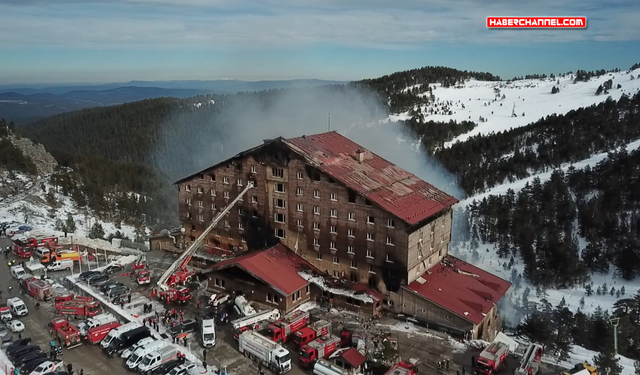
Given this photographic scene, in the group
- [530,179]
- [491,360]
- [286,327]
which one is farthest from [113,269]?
[530,179]

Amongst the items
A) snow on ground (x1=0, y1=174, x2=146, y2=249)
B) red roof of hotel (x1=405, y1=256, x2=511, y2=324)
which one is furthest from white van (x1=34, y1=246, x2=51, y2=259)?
red roof of hotel (x1=405, y1=256, x2=511, y2=324)

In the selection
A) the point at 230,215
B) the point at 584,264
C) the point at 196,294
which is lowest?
the point at 584,264

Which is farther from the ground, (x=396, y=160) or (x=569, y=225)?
(x=396, y=160)

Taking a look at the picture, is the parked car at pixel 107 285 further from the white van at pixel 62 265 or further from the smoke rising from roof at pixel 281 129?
Answer: the smoke rising from roof at pixel 281 129

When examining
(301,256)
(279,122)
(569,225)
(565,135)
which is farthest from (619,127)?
(301,256)

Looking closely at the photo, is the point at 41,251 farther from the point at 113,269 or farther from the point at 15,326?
the point at 15,326

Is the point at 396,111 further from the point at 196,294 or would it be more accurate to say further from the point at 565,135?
the point at 196,294

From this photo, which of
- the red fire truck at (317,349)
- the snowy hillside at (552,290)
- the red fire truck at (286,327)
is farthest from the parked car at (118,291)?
the snowy hillside at (552,290)
